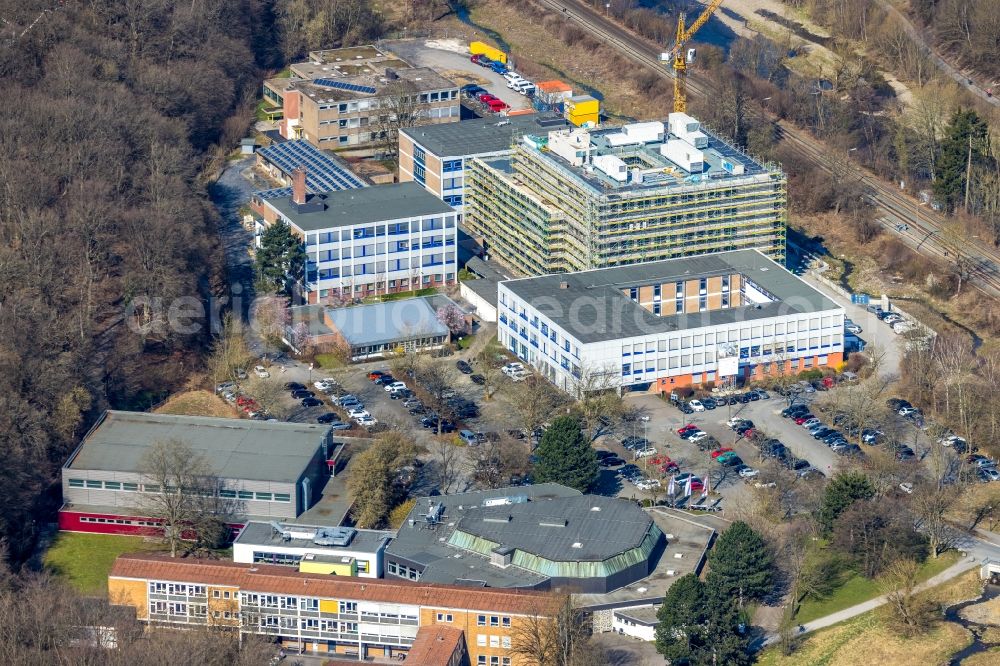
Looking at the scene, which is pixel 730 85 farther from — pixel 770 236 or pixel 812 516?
pixel 812 516

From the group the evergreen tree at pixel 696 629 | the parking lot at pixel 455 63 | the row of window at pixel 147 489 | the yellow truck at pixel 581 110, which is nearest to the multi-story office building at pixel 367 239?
the yellow truck at pixel 581 110

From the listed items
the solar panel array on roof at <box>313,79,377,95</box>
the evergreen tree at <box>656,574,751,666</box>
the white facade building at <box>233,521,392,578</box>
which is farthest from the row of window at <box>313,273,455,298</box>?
the evergreen tree at <box>656,574,751,666</box>

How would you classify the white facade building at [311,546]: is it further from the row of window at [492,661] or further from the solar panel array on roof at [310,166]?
the solar panel array on roof at [310,166]

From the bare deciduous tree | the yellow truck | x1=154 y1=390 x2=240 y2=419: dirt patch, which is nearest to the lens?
the bare deciduous tree

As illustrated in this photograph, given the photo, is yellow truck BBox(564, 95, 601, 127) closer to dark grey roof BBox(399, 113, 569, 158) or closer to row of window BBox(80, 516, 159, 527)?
dark grey roof BBox(399, 113, 569, 158)

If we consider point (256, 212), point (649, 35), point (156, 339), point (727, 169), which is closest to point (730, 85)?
point (649, 35)
